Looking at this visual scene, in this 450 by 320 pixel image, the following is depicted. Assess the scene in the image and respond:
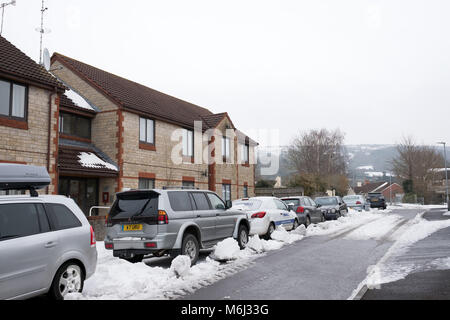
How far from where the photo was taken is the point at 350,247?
11875 millimetres

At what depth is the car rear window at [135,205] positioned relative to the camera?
29.0ft

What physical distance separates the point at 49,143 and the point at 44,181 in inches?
357

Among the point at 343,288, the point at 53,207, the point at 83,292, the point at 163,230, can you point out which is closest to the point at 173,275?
the point at 163,230

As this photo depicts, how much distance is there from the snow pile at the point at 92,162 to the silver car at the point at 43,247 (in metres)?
11.1

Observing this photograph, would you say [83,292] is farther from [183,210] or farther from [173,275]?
[183,210]

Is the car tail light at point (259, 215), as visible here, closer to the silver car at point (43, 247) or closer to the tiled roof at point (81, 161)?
the silver car at point (43, 247)

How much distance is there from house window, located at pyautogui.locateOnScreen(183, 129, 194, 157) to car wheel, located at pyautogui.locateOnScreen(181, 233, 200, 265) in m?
14.0

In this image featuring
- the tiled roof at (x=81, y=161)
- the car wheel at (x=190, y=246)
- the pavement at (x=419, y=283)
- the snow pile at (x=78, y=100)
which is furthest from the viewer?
the snow pile at (x=78, y=100)

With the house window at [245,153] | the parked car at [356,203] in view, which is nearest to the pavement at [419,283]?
the house window at [245,153]

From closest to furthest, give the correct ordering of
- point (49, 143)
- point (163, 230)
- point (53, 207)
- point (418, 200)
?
point (53, 207), point (163, 230), point (49, 143), point (418, 200)

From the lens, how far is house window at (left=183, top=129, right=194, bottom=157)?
2337cm

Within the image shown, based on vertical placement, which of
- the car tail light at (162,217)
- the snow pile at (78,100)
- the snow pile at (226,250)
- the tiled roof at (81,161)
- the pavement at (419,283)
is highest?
the snow pile at (78,100)

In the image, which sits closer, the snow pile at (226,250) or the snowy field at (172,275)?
the snowy field at (172,275)

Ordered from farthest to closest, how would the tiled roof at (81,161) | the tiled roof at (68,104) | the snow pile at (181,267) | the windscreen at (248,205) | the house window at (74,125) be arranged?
the house window at (74,125)
the tiled roof at (68,104)
the tiled roof at (81,161)
the windscreen at (248,205)
the snow pile at (181,267)
